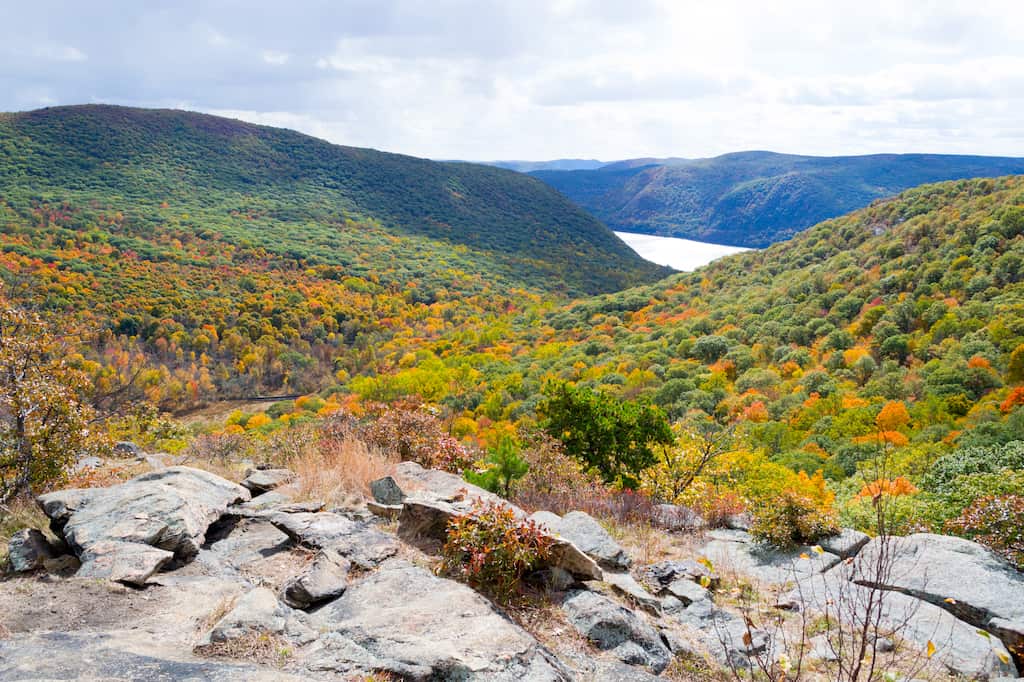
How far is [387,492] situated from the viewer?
6961 mm

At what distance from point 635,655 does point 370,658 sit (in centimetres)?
192

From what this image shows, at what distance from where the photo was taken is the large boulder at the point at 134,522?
4.85 metres

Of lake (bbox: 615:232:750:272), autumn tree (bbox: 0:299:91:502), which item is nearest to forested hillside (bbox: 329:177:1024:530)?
autumn tree (bbox: 0:299:91:502)

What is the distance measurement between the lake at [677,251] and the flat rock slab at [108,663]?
105 metres

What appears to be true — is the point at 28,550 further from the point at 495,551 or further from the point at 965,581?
the point at 965,581

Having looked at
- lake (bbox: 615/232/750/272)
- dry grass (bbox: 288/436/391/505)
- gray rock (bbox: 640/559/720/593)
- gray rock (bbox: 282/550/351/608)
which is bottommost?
lake (bbox: 615/232/750/272)

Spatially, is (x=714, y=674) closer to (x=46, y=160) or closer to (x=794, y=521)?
(x=794, y=521)

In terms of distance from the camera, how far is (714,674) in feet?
14.6

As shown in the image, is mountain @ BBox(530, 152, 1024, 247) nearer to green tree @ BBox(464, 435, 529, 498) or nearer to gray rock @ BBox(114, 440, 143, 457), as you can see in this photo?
green tree @ BBox(464, 435, 529, 498)

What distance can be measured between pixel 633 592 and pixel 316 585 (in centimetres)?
266

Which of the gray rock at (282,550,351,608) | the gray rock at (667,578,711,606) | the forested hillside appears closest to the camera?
the gray rock at (282,550,351,608)

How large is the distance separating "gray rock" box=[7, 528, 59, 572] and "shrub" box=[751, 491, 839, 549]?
7.37 m

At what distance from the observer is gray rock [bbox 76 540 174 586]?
15.4 ft

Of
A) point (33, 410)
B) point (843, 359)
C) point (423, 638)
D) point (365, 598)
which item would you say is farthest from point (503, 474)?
point (843, 359)
